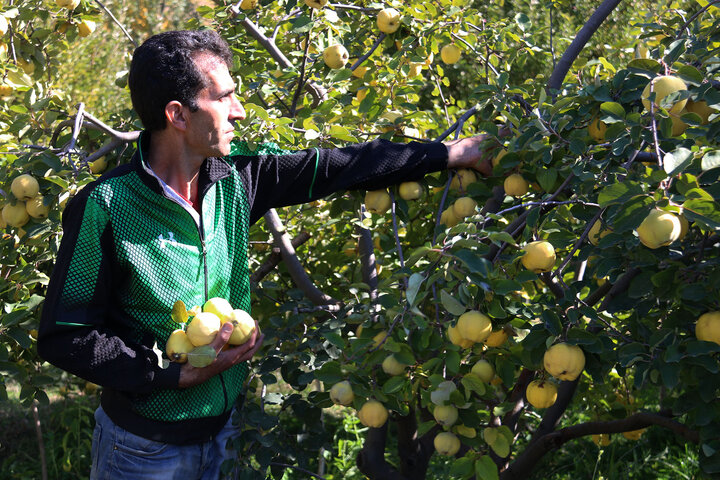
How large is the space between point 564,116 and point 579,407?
2.76 m

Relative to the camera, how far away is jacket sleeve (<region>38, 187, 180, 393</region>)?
5.16 ft

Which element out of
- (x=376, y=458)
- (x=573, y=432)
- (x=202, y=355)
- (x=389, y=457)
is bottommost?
(x=389, y=457)

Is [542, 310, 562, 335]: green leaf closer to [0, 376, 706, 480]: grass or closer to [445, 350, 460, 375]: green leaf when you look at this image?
[445, 350, 460, 375]: green leaf

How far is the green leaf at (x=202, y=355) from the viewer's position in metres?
1.55

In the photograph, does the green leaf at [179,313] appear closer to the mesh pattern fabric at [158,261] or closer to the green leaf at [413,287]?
the mesh pattern fabric at [158,261]

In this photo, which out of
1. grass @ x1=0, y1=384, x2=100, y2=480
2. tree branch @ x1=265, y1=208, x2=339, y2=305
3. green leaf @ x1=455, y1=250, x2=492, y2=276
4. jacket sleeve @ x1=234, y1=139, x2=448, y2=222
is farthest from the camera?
grass @ x1=0, y1=384, x2=100, y2=480

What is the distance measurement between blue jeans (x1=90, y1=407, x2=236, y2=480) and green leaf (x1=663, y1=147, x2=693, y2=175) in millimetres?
1160

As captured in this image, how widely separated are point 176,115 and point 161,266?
328 mm

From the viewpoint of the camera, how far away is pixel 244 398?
1872mm

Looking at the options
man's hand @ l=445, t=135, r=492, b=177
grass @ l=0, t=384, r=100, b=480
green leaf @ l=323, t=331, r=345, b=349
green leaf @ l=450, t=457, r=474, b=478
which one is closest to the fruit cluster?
green leaf @ l=323, t=331, r=345, b=349

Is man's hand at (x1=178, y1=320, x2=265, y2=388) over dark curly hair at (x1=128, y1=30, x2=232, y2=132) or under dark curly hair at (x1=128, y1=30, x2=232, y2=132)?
under

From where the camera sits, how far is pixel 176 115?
170 cm

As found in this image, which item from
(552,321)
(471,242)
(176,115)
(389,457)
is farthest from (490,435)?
(389,457)

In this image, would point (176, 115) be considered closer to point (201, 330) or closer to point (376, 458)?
point (201, 330)
